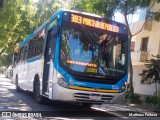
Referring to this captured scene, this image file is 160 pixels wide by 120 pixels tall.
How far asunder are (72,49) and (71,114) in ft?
6.83

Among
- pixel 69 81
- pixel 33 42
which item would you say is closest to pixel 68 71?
pixel 69 81

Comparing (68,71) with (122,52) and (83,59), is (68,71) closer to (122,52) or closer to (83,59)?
(83,59)

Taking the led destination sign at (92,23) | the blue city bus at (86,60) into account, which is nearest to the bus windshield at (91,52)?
the blue city bus at (86,60)

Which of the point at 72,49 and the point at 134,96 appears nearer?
the point at 72,49

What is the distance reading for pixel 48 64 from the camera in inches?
464

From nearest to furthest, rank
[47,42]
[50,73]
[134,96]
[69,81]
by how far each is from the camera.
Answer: [69,81], [50,73], [47,42], [134,96]

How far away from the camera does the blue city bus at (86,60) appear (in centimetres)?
1041

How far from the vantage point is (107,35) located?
11.2m

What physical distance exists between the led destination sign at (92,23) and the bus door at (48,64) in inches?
38.1

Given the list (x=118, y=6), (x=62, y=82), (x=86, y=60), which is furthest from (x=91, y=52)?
(x=118, y=6)

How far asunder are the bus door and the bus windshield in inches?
26.6

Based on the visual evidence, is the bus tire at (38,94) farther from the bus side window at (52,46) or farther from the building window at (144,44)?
the building window at (144,44)

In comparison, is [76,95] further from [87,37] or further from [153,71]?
[153,71]

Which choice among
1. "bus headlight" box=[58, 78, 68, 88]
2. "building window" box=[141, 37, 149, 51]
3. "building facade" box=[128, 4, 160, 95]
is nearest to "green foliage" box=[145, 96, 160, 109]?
"building facade" box=[128, 4, 160, 95]
